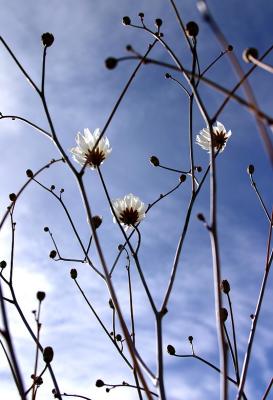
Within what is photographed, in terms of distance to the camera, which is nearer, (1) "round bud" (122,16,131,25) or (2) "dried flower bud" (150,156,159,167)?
(1) "round bud" (122,16,131,25)

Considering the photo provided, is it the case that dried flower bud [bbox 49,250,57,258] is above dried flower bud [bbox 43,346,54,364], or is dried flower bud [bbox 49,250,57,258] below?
above

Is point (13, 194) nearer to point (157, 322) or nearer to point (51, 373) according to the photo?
point (51, 373)

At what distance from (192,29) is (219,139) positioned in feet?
3.08

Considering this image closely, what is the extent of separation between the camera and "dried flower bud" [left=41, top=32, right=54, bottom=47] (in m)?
1.48

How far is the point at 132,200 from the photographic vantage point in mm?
1892

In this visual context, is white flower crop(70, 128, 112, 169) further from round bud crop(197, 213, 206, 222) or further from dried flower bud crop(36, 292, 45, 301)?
round bud crop(197, 213, 206, 222)

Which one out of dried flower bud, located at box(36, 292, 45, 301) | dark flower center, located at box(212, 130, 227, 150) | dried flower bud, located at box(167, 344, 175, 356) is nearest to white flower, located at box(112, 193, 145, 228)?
dark flower center, located at box(212, 130, 227, 150)

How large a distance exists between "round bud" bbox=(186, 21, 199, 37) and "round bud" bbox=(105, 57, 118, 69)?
0.42 metres

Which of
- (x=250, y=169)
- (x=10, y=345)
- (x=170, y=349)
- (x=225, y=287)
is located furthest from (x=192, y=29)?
(x=170, y=349)

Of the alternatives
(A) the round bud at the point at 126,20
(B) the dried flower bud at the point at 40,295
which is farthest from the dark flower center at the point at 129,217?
(A) the round bud at the point at 126,20

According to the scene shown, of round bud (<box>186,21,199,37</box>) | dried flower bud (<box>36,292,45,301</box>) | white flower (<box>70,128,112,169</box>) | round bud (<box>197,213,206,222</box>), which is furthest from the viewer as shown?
white flower (<box>70,128,112,169</box>)

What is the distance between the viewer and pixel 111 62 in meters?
0.68

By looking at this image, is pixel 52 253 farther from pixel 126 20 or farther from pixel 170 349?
pixel 126 20

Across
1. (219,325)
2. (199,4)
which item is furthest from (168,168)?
(199,4)
